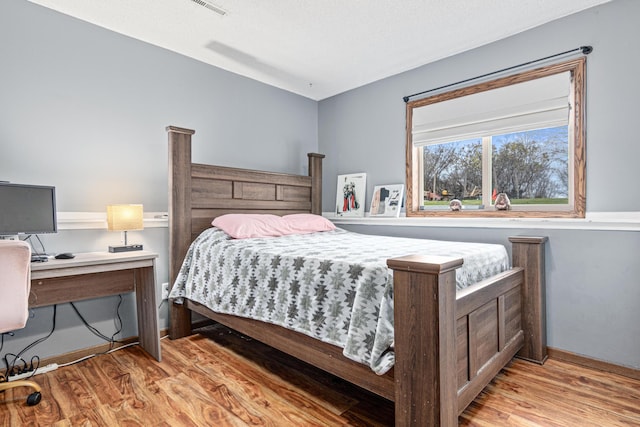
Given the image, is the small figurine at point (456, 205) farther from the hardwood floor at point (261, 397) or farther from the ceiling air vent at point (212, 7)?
the ceiling air vent at point (212, 7)

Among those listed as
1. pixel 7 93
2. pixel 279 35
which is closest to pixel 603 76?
pixel 279 35

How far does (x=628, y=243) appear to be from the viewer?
6.88 ft

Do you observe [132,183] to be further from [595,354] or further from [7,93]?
[595,354]

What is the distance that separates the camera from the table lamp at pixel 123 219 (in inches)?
91.4

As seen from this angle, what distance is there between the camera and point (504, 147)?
9.15 ft

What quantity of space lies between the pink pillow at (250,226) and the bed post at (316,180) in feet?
2.80

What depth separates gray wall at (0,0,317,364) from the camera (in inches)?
86.6

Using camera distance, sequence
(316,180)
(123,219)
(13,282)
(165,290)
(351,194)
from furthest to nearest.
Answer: (316,180), (351,194), (165,290), (123,219), (13,282)

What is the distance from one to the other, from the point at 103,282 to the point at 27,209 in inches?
27.5

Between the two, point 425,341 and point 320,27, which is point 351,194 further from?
point 425,341

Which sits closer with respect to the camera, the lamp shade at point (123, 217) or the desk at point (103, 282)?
the desk at point (103, 282)

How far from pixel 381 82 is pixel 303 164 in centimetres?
123

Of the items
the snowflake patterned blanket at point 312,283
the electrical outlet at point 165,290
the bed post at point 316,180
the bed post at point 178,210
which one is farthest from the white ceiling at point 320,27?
the electrical outlet at point 165,290

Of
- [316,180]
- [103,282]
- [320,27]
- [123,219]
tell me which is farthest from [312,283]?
[316,180]
